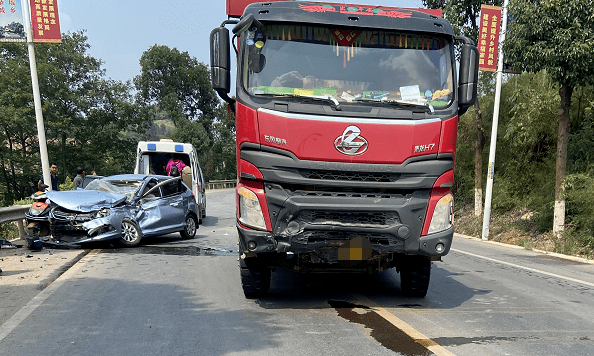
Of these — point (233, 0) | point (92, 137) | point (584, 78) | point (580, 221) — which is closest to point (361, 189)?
point (233, 0)

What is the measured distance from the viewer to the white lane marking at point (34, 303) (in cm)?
500

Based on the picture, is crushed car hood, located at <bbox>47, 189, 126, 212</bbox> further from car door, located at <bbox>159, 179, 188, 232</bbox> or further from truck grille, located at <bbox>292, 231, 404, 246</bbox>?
truck grille, located at <bbox>292, 231, 404, 246</bbox>

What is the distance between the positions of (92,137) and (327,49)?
117ft

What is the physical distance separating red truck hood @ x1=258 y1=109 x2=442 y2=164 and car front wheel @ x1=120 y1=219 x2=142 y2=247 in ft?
20.8

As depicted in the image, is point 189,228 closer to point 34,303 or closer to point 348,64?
point 34,303

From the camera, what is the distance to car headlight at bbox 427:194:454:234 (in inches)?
216

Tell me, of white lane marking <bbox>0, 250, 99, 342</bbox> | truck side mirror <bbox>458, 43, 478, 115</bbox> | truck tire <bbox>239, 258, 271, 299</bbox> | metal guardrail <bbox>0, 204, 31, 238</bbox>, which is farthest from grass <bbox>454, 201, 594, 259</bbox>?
metal guardrail <bbox>0, 204, 31, 238</bbox>

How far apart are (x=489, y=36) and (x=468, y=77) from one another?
11779 mm

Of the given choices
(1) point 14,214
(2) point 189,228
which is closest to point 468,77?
(2) point 189,228

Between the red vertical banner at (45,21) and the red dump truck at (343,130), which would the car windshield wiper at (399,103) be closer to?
the red dump truck at (343,130)

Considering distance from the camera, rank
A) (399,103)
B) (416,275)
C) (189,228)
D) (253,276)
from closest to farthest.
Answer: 1. (399,103)
2. (253,276)
3. (416,275)
4. (189,228)

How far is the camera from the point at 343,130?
529cm

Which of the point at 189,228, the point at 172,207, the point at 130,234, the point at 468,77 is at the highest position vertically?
the point at 468,77

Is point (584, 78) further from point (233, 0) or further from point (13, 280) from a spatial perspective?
point (13, 280)
